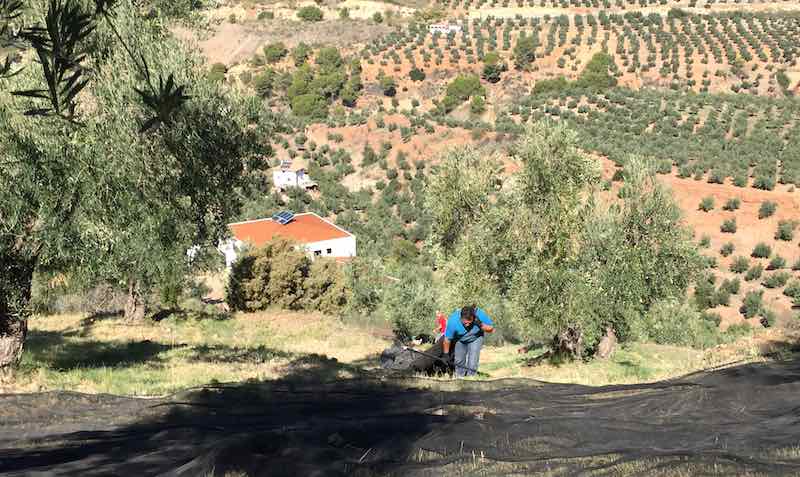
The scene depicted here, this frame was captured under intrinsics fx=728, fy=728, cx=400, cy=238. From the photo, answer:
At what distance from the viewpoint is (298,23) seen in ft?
358

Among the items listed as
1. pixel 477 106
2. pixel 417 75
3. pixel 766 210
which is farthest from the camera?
pixel 417 75

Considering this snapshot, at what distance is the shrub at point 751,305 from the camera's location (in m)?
31.5

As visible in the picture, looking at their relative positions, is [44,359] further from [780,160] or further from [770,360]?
[780,160]

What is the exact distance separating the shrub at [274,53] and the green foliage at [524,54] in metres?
33.2

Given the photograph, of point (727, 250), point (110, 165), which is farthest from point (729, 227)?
point (110, 165)

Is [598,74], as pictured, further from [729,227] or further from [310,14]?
[310,14]

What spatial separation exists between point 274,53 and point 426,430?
317 feet

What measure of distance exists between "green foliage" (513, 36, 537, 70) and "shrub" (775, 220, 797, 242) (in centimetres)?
Answer: 4538

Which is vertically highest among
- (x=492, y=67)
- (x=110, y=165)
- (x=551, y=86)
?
(x=492, y=67)

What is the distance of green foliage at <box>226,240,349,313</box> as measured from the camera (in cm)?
3328

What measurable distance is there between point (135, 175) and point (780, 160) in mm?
45525

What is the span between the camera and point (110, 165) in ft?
36.0

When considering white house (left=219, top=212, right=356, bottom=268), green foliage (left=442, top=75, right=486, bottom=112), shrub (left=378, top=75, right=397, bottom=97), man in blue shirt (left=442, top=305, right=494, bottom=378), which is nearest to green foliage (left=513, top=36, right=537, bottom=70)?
green foliage (left=442, top=75, right=486, bottom=112)

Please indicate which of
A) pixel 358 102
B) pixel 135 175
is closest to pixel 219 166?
pixel 135 175
